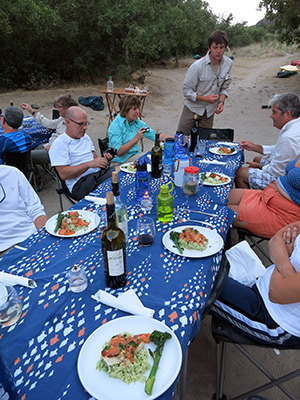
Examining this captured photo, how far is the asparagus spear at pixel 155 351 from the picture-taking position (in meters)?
0.93

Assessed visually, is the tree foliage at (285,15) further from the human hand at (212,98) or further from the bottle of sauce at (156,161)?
the bottle of sauce at (156,161)

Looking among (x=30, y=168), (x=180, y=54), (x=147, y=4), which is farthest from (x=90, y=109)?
(x=180, y=54)

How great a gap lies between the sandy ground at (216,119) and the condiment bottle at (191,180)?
114cm

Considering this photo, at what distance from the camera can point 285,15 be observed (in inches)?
458

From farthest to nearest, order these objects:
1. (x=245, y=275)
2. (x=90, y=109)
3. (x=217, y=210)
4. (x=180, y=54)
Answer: (x=180, y=54), (x=90, y=109), (x=217, y=210), (x=245, y=275)

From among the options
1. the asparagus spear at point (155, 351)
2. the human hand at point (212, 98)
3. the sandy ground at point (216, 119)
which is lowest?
the sandy ground at point (216, 119)

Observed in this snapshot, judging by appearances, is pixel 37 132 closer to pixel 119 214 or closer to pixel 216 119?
pixel 119 214

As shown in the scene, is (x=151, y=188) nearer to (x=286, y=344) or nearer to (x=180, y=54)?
(x=286, y=344)

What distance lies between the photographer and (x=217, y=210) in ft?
6.86

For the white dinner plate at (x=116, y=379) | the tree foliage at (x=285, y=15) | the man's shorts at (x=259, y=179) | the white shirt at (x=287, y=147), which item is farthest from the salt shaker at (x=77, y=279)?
the tree foliage at (x=285, y=15)

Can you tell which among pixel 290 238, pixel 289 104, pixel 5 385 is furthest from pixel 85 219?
pixel 289 104

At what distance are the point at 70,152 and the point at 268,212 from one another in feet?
6.86

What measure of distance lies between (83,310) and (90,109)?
10125 mm

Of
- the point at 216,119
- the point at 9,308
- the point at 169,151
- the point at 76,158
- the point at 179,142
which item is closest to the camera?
the point at 9,308
